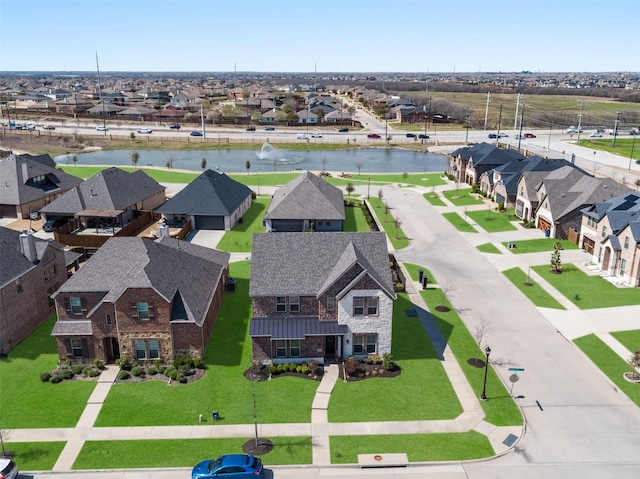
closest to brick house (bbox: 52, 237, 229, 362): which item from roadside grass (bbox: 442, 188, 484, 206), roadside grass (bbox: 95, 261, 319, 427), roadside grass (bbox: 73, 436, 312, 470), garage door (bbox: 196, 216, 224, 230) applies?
roadside grass (bbox: 95, 261, 319, 427)

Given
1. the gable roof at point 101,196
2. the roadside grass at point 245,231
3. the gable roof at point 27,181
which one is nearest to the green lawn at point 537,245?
the roadside grass at point 245,231

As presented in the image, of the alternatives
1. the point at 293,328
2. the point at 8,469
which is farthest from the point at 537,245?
the point at 8,469

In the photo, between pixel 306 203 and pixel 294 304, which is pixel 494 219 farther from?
pixel 294 304

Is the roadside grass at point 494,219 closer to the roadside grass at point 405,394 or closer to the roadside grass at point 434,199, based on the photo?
the roadside grass at point 434,199

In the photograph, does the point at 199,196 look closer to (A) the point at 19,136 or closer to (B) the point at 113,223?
(B) the point at 113,223

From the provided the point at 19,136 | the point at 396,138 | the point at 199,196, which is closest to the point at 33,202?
the point at 199,196

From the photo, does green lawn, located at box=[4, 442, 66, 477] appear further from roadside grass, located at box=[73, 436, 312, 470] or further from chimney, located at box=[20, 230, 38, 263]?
chimney, located at box=[20, 230, 38, 263]
